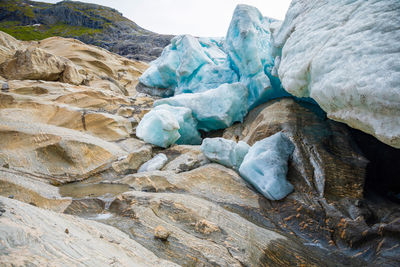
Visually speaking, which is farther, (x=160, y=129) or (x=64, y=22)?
(x=64, y=22)

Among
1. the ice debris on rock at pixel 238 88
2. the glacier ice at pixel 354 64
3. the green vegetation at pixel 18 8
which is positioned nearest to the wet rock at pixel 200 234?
the glacier ice at pixel 354 64

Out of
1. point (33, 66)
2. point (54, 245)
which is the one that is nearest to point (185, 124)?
point (54, 245)

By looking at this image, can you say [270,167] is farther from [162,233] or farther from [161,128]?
[161,128]

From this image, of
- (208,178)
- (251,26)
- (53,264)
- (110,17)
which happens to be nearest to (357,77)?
(208,178)

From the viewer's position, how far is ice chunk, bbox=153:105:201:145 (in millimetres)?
7367

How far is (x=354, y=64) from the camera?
2.65m

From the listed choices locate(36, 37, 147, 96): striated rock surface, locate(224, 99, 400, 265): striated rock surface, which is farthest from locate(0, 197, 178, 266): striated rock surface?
locate(36, 37, 147, 96): striated rock surface

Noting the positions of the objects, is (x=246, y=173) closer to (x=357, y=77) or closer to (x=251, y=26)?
(x=357, y=77)

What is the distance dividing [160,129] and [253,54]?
3923 mm

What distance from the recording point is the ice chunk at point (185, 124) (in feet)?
24.2

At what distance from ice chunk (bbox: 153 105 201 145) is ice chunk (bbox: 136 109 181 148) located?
749 millimetres

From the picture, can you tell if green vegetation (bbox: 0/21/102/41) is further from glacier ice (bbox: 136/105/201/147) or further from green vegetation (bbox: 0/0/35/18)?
glacier ice (bbox: 136/105/201/147)

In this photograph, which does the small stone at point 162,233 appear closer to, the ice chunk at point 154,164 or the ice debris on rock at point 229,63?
the ice chunk at point 154,164

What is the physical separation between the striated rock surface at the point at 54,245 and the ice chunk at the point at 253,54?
5.99m
